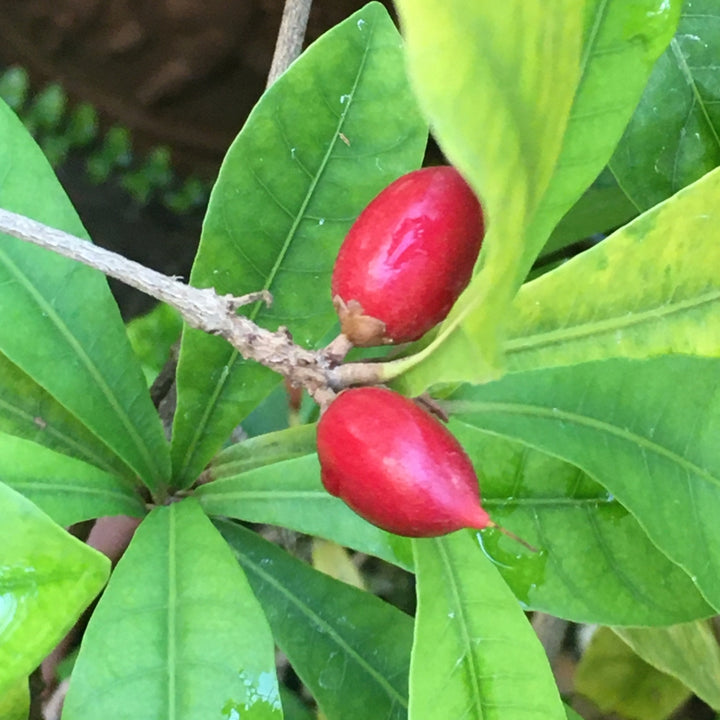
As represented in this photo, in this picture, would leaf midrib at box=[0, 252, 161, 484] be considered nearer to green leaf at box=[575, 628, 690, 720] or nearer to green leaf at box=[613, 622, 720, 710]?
green leaf at box=[613, 622, 720, 710]

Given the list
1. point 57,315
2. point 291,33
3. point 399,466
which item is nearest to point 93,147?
point 291,33

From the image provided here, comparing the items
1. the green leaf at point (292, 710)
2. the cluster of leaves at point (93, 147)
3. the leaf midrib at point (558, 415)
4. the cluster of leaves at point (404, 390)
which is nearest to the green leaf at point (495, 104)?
the cluster of leaves at point (404, 390)

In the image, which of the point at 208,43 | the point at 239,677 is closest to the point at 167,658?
the point at 239,677

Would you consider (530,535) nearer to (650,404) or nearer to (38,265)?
(650,404)

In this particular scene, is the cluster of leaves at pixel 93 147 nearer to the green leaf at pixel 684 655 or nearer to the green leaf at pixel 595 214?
the green leaf at pixel 595 214

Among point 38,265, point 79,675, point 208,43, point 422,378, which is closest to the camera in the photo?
point 422,378

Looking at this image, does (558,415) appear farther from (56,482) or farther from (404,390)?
(56,482)
